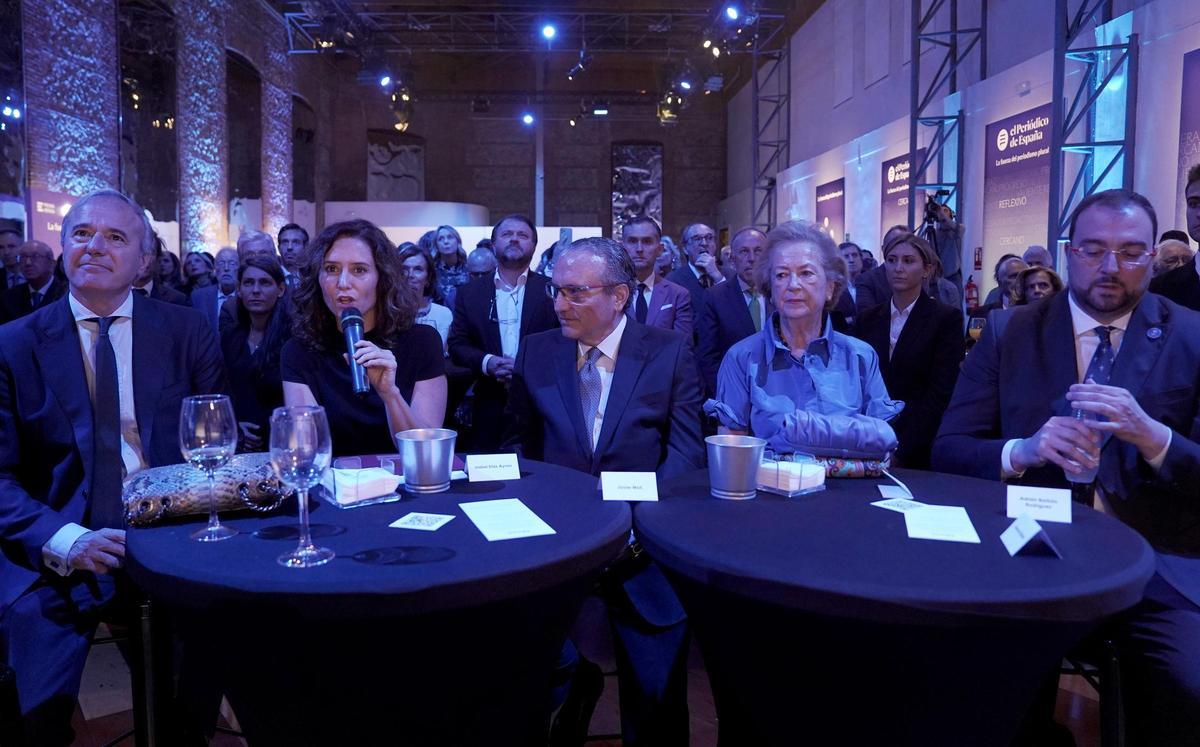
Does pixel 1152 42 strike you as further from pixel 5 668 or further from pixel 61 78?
pixel 61 78

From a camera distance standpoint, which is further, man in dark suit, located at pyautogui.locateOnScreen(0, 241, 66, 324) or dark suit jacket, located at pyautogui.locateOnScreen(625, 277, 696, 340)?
man in dark suit, located at pyautogui.locateOnScreen(0, 241, 66, 324)

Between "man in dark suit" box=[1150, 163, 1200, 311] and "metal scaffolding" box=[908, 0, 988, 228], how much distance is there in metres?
5.63

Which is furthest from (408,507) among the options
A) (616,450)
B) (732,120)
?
(732,120)

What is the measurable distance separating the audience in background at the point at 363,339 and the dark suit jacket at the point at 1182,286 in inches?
111

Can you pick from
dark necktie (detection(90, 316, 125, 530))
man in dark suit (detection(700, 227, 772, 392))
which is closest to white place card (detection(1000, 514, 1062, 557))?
dark necktie (detection(90, 316, 125, 530))

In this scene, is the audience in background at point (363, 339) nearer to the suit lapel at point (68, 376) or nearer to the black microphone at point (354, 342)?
the black microphone at point (354, 342)

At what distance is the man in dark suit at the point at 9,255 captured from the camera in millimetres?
5789

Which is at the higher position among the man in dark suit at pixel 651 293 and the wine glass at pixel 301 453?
the man in dark suit at pixel 651 293

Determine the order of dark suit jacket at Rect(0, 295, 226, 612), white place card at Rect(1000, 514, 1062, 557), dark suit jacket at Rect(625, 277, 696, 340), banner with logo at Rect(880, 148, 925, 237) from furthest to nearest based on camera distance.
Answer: banner with logo at Rect(880, 148, 925, 237), dark suit jacket at Rect(625, 277, 696, 340), dark suit jacket at Rect(0, 295, 226, 612), white place card at Rect(1000, 514, 1062, 557)

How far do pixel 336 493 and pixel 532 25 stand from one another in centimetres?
1465

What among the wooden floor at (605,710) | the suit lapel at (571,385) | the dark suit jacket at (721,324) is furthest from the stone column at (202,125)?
the suit lapel at (571,385)

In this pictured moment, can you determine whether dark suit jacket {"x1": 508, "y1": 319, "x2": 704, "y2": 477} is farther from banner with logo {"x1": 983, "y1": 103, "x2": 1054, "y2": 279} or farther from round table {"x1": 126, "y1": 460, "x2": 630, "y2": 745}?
banner with logo {"x1": 983, "y1": 103, "x2": 1054, "y2": 279}

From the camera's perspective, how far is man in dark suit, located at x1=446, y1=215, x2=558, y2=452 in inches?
152

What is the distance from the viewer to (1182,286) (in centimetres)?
325
